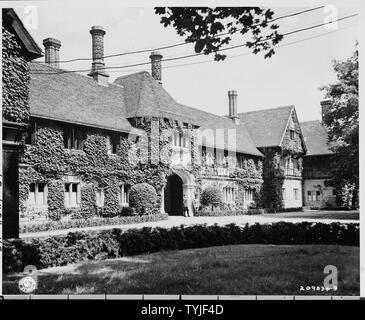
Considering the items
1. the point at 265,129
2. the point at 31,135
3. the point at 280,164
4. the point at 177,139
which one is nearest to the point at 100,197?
the point at 31,135

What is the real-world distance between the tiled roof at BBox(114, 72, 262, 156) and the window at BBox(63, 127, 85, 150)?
5.06 feet

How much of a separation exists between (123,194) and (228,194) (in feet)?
9.89

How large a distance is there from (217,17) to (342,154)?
15.1 feet

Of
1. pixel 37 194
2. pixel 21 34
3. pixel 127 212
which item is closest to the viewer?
pixel 21 34

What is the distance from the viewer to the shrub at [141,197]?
33.3 ft

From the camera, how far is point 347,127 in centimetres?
872

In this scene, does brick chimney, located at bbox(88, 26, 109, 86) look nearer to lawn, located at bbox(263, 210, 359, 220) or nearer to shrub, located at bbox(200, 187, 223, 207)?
shrub, located at bbox(200, 187, 223, 207)

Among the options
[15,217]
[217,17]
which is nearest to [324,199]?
[217,17]

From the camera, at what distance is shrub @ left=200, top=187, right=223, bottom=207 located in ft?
35.1

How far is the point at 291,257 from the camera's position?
7156mm

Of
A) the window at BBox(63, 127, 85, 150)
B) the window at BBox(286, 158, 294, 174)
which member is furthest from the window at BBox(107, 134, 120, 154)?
the window at BBox(286, 158, 294, 174)

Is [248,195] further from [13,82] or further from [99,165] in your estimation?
[13,82]
